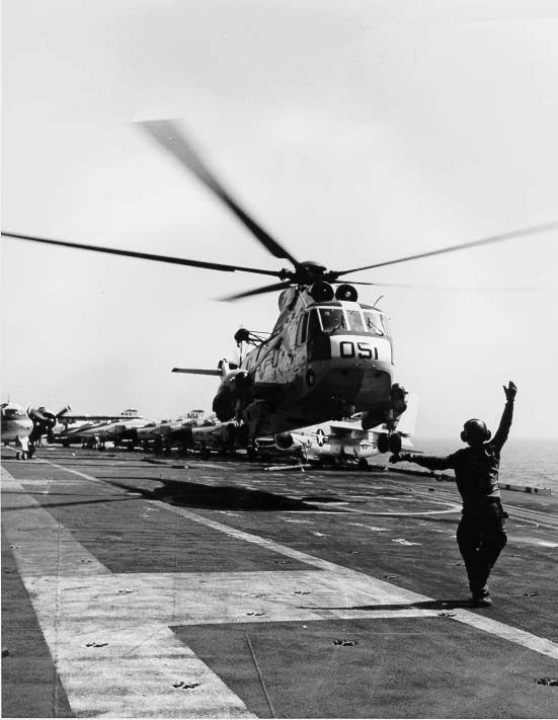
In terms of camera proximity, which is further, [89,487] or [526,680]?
[89,487]

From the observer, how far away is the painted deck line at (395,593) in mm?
6168

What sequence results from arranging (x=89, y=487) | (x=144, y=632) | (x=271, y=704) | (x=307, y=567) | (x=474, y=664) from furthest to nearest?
(x=89, y=487) < (x=307, y=567) < (x=144, y=632) < (x=474, y=664) < (x=271, y=704)

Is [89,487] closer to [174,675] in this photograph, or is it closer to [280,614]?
[280,614]

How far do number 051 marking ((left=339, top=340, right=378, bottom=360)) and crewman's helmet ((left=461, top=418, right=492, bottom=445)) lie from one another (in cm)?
1001

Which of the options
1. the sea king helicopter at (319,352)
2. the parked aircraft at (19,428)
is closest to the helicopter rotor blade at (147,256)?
the sea king helicopter at (319,352)

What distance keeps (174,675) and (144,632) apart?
1136 millimetres

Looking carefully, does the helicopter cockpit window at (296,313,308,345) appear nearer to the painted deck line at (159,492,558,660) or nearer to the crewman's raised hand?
the painted deck line at (159,492,558,660)

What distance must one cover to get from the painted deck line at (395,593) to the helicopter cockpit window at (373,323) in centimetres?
758

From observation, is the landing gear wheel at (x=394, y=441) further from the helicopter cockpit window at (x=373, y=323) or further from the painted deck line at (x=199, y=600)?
the painted deck line at (x=199, y=600)

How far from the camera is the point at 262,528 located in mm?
13141

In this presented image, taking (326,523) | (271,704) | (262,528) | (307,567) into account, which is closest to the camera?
(271,704)

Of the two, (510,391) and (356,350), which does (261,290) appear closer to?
(356,350)

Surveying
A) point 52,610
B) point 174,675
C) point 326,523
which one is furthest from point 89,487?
point 174,675

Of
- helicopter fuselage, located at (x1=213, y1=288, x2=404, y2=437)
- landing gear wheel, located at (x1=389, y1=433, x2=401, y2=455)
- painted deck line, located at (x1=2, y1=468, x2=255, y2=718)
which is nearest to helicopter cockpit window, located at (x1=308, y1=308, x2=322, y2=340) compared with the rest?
helicopter fuselage, located at (x1=213, y1=288, x2=404, y2=437)
